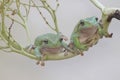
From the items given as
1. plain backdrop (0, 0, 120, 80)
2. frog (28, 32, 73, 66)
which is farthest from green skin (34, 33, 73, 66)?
plain backdrop (0, 0, 120, 80)

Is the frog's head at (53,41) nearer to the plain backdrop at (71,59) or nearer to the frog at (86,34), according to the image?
the frog at (86,34)

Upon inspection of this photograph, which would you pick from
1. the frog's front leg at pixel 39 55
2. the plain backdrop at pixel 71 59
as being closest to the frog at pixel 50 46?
the frog's front leg at pixel 39 55

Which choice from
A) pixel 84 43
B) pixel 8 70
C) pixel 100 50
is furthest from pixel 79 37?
pixel 8 70

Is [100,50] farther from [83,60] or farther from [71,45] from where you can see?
[71,45]

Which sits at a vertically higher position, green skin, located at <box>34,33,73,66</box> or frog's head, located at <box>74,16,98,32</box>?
frog's head, located at <box>74,16,98,32</box>

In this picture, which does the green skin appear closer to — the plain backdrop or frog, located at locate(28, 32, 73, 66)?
frog, located at locate(28, 32, 73, 66)
